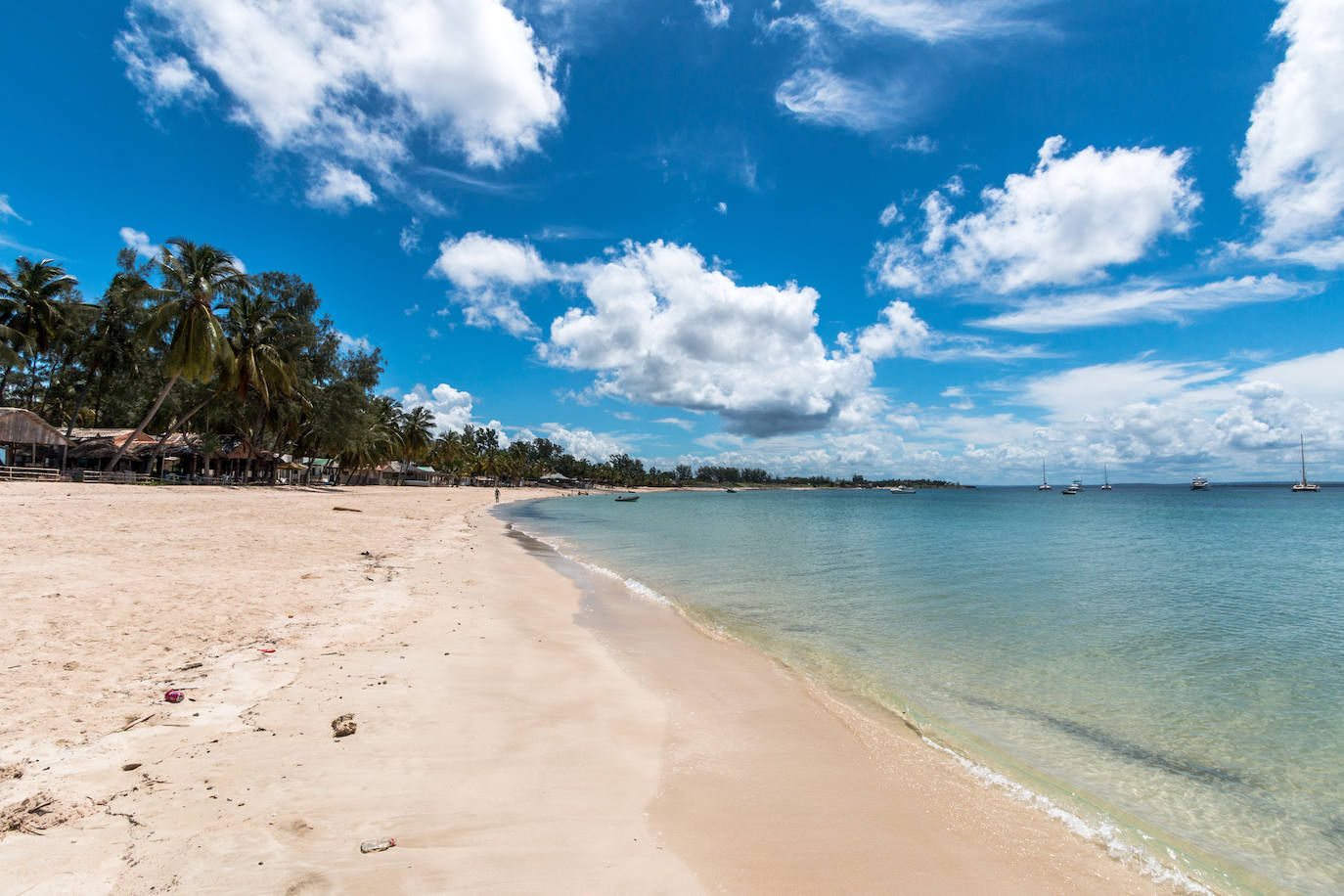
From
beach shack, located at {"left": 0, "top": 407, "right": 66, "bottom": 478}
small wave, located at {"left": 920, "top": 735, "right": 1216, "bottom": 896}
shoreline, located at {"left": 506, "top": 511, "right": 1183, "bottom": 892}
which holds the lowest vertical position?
small wave, located at {"left": 920, "top": 735, "right": 1216, "bottom": 896}

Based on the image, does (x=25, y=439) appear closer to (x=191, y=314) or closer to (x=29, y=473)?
(x=29, y=473)

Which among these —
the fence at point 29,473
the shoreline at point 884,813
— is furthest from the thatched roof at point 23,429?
the shoreline at point 884,813

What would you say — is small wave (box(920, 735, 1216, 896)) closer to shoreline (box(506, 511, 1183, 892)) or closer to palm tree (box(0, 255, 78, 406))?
shoreline (box(506, 511, 1183, 892))

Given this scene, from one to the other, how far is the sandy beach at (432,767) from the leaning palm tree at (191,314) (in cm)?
2831

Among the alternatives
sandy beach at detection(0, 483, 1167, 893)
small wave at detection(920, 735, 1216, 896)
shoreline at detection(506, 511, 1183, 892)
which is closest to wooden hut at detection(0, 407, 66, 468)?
sandy beach at detection(0, 483, 1167, 893)

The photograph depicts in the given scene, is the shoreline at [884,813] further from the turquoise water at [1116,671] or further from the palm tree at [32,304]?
the palm tree at [32,304]

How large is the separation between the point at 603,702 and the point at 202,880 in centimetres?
411

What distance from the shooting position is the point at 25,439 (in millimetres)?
31406

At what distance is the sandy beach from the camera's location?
3.30m

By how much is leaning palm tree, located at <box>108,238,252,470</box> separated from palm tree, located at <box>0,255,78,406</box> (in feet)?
23.5

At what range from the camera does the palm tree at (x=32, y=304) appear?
112 feet

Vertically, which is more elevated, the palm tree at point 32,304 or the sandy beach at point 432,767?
the palm tree at point 32,304

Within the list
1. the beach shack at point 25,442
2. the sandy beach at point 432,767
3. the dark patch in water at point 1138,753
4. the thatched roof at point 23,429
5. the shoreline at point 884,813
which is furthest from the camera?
the thatched roof at point 23,429

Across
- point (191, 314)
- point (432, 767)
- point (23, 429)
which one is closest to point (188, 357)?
point (191, 314)
